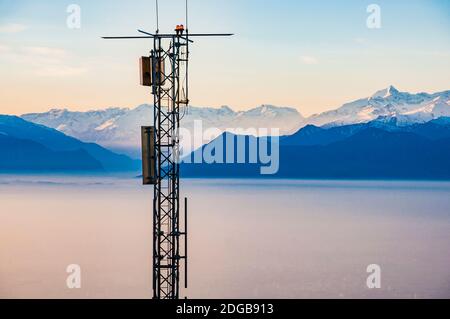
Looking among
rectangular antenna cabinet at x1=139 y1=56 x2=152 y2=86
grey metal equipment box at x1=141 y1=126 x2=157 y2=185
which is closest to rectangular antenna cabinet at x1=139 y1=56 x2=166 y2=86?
rectangular antenna cabinet at x1=139 y1=56 x2=152 y2=86

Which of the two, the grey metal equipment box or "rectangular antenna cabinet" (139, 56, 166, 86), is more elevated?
"rectangular antenna cabinet" (139, 56, 166, 86)

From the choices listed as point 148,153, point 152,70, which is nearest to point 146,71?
point 152,70

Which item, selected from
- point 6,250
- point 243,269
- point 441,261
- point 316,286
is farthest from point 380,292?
point 6,250

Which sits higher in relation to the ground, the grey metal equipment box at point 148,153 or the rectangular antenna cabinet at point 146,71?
the rectangular antenna cabinet at point 146,71

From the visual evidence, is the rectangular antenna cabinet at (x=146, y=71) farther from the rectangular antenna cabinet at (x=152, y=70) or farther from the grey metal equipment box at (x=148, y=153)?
the grey metal equipment box at (x=148, y=153)

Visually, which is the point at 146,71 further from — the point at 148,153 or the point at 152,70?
the point at 148,153

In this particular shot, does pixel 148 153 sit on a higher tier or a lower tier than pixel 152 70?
lower

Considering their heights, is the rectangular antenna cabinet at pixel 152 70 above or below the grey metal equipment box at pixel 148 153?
above

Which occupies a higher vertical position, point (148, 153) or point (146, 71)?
point (146, 71)

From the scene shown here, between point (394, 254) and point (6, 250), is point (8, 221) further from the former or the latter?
point (394, 254)

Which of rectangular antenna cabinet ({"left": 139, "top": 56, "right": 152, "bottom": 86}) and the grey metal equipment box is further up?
rectangular antenna cabinet ({"left": 139, "top": 56, "right": 152, "bottom": 86})

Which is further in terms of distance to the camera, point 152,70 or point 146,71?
point 146,71

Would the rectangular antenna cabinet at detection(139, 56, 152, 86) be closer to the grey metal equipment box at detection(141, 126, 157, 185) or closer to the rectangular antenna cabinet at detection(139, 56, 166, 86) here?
the rectangular antenna cabinet at detection(139, 56, 166, 86)

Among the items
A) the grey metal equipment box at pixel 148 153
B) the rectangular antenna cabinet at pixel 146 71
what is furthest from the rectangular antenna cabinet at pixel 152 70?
the grey metal equipment box at pixel 148 153
